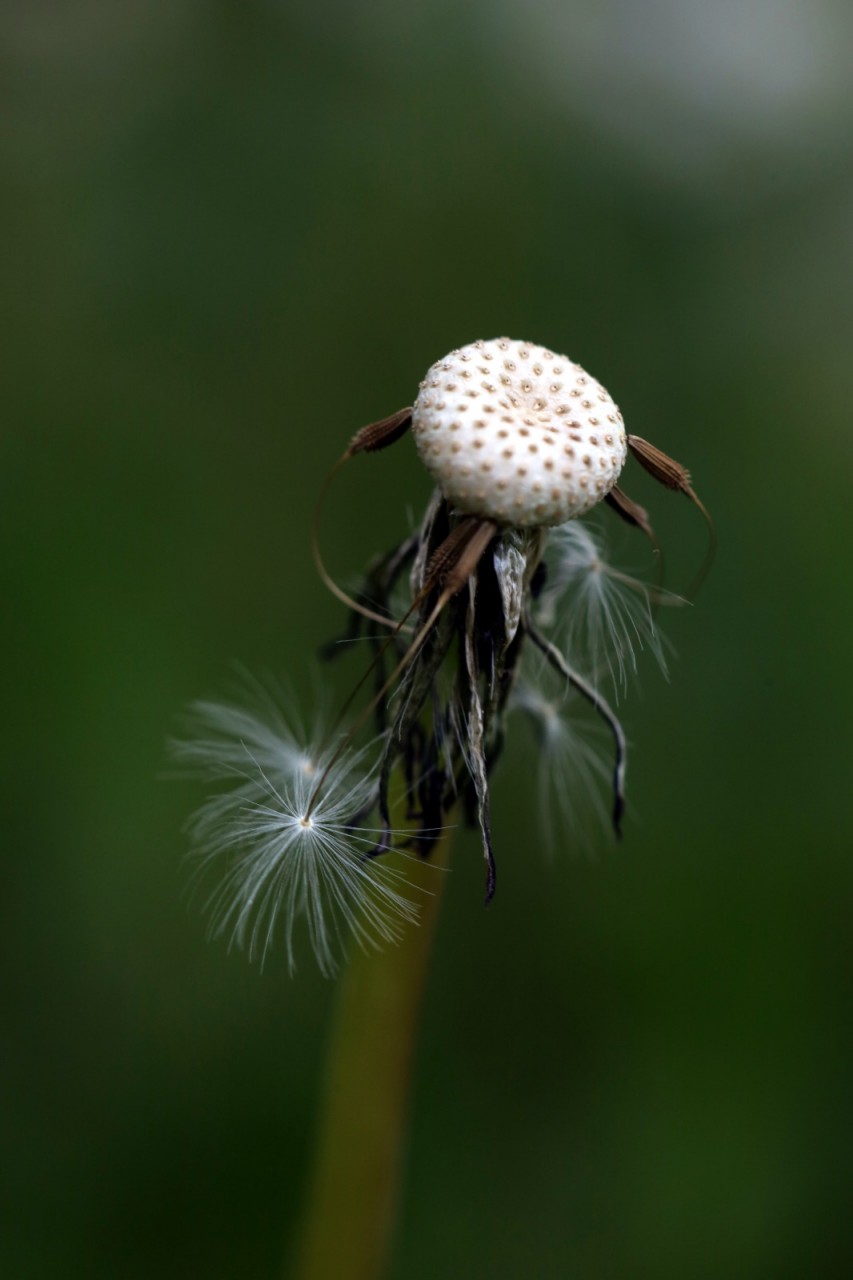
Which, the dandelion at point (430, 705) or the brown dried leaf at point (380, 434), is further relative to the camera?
the brown dried leaf at point (380, 434)

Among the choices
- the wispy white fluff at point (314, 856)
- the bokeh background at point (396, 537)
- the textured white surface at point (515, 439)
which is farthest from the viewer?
the bokeh background at point (396, 537)

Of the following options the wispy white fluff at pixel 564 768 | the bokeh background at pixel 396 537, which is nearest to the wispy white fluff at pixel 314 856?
the wispy white fluff at pixel 564 768

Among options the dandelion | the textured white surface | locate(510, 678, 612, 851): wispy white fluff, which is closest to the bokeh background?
locate(510, 678, 612, 851): wispy white fluff

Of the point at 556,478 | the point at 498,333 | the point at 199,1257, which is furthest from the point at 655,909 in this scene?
the point at 556,478

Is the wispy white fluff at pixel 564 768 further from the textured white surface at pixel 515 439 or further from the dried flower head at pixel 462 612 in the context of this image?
the textured white surface at pixel 515 439

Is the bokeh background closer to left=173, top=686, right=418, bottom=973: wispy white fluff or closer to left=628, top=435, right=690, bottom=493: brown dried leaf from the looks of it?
left=173, top=686, right=418, bottom=973: wispy white fluff

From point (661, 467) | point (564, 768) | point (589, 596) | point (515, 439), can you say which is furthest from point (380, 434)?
point (564, 768)
